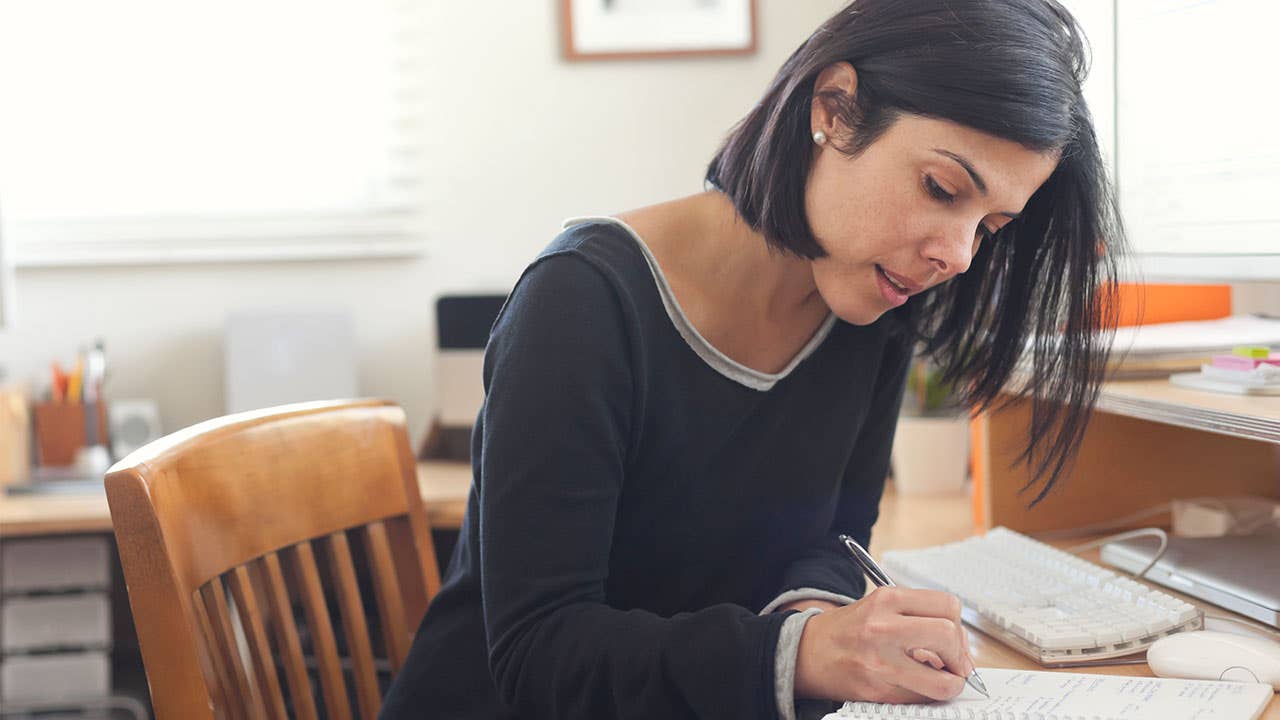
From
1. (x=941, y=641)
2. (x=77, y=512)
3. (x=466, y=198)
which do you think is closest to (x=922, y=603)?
(x=941, y=641)

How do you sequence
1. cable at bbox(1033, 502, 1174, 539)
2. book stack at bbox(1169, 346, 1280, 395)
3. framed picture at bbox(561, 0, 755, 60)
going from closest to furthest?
book stack at bbox(1169, 346, 1280, 395) < cable at bbox(1033, 502, 1174, 539) < framed picture at bbox(561, 0, 755, 60)

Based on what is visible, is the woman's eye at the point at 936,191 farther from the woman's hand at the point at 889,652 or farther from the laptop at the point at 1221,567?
the laptop at the point at 1221,567

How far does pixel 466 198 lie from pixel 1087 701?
1556 mm

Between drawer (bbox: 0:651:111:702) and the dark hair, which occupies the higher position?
the dark hair

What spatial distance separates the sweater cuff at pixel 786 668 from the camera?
0.69 m

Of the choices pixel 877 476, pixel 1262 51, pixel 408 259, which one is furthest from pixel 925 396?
pixel 408 259

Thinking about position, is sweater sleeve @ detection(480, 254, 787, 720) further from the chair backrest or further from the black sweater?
the chair backrest

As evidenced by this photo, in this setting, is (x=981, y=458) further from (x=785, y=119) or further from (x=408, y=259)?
(x=408, y=259)

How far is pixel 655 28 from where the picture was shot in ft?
6.56

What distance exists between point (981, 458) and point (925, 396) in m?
0.50

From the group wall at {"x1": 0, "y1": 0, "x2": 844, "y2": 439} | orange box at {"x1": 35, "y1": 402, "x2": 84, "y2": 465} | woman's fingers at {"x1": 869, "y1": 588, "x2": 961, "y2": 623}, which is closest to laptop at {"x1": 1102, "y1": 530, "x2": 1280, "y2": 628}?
woman's fingers at {"x1": 869, "y1": 588, "x2": 961, "y2": 623}

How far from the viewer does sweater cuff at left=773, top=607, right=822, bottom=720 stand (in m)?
0.69

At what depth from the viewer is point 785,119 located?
815 mm

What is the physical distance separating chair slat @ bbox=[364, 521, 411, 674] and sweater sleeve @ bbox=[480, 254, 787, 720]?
0.24 metres
